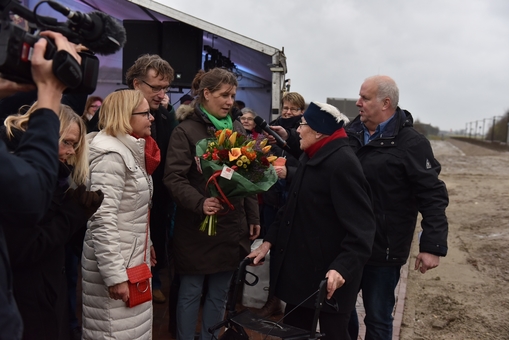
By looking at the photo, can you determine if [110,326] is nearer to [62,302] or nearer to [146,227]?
[62,302]

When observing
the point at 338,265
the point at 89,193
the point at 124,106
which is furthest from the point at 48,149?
the point at 338,265

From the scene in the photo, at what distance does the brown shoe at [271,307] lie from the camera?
4.96 m

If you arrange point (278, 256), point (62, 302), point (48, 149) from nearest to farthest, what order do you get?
point (48, 149) → point (62, 302) → point (278, 256)

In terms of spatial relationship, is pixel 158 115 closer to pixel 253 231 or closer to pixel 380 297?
pixel 253 231

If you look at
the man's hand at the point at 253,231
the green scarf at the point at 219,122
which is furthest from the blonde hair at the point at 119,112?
the man's hand at the point at 253,231

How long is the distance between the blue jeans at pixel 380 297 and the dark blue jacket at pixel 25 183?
2.55 meters

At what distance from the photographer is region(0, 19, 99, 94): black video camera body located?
1441 mm

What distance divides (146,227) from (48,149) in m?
1.61

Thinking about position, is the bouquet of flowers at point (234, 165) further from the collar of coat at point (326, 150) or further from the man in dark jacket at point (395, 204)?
the man in dark jacket at point (395, 204)

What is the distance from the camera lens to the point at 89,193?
256cm

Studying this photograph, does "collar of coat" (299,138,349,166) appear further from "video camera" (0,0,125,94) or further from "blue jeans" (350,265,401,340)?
"video camera" (0,0,125,94)

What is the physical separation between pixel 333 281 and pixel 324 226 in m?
0.43

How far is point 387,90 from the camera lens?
11.8 feet

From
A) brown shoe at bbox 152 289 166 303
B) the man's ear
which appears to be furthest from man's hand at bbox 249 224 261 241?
brown shoe at bbox 152 289 166 303
